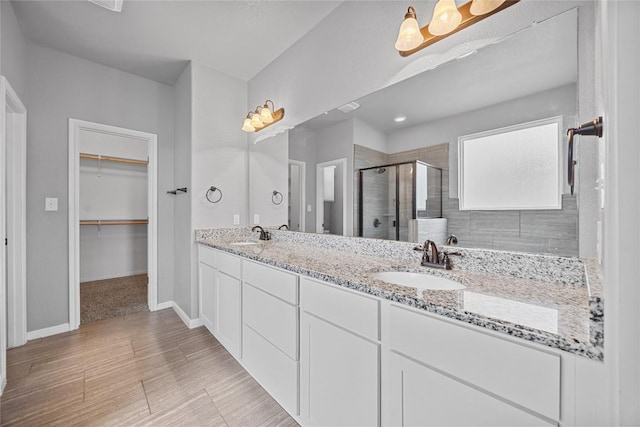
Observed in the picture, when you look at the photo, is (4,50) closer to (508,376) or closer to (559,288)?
(508,376)

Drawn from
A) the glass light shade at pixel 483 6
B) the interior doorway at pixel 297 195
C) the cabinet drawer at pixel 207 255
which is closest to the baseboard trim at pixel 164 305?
the cabinet drawer at pixel 207 255

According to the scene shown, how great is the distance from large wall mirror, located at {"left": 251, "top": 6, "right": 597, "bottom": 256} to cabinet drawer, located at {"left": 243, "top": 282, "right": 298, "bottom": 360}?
0.71 metres

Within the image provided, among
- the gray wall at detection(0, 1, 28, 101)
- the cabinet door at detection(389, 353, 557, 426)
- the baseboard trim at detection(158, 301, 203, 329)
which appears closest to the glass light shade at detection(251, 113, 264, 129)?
the gray wall at detection(0, 1, 28, 101)

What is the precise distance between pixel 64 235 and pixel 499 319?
3385mm

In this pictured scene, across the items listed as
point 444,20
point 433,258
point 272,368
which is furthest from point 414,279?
point 444,20

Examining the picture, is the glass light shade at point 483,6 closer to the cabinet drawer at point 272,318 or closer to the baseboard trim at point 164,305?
the cabinet drawer at point 272,318

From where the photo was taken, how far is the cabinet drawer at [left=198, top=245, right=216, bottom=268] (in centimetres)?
227

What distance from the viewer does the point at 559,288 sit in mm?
985

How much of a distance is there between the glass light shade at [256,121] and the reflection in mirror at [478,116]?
1081 mm

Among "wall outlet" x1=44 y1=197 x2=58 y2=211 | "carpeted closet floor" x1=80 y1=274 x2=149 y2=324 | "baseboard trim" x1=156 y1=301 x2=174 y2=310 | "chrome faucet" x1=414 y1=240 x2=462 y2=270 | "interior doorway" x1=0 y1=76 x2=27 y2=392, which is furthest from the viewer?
"baseboard trim" x1=156 y1=301 x2=174 y2=310

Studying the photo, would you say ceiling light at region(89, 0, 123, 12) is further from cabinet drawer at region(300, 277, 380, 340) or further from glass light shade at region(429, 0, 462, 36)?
cabinet drawer at region(300, 277, 380, 340)

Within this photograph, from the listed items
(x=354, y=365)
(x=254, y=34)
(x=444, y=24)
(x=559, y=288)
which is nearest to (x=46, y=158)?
(x=254, y=34)

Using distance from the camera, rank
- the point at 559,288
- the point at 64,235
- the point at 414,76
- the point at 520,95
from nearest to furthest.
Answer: the point at 559,288
the point at 520,95
the point at 414,76
the point at 64,235

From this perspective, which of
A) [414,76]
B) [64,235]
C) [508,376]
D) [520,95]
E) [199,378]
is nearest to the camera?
[508,376]
